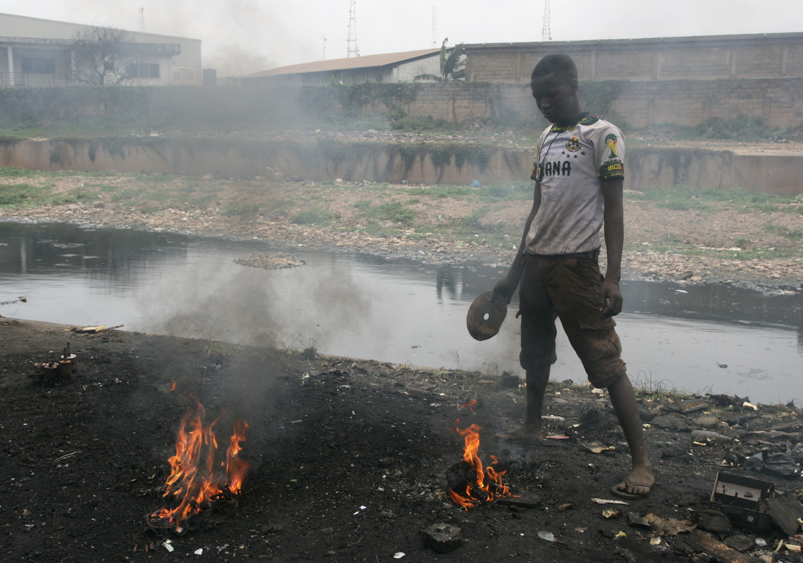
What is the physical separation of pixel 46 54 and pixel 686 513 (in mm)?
12081

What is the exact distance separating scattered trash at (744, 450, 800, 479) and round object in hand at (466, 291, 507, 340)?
4.27 ft

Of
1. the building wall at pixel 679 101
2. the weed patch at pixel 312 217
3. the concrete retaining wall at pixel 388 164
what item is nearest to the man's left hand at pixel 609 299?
the concrete retaining wall at pixel 388 164

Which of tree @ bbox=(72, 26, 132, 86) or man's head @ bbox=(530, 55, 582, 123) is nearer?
man's head @ bbox=(530, 55, 582, 123)

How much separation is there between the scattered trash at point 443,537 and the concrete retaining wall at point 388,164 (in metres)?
8.40

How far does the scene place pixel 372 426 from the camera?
10.0 feet

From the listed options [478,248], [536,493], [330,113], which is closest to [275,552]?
[536,493]

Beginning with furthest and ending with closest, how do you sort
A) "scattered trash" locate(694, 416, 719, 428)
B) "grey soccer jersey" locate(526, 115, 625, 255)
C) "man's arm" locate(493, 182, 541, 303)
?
"scattered trash" locate(694, 416, 719, 428), "man's arm" locate(493, 182, 541, 303), "grey soccer jersey" locate(526, 115, 625, 255)

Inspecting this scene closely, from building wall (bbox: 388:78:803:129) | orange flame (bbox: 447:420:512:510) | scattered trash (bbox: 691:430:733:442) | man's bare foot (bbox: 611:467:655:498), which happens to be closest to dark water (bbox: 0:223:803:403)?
scattered trash (bbox: 691:430:733:442)

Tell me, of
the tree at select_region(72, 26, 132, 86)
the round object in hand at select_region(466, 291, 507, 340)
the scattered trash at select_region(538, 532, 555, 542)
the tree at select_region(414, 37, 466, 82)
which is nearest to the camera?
the scattered trash at select_region(538, 532, 555, 542)

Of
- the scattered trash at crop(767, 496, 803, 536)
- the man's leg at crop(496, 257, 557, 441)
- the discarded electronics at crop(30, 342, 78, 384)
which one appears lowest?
the scattered trash at crop(767, 496, 803, 536)

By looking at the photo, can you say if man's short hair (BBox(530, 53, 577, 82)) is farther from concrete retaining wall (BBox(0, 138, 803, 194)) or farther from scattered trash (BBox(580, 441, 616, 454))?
concrete retaining wall (BBox(0, 138, 803, 194))

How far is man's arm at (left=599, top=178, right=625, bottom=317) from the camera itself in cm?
243

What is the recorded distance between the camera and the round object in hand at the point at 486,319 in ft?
10.1

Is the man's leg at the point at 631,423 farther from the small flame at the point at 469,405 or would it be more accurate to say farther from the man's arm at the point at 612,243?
the small flame at the point at 469,405
